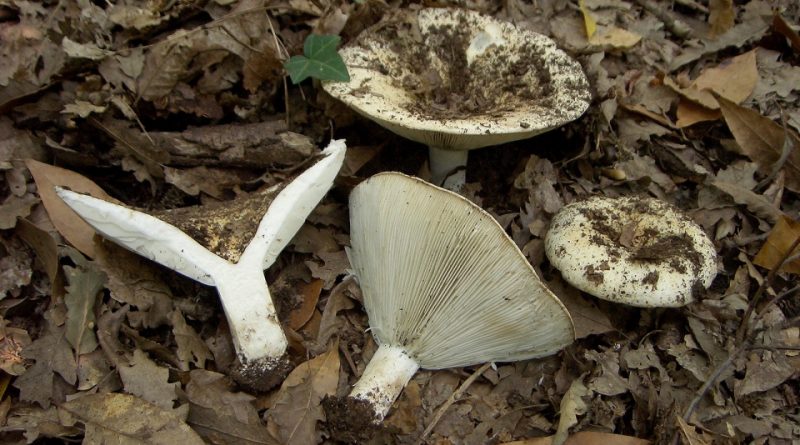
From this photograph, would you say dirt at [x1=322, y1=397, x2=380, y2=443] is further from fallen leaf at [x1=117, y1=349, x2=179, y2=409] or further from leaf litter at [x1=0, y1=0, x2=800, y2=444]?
fallen leaf at [x1=117, y1=349, x2=179, y2=409]

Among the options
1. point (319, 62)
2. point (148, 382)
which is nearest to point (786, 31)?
point (319, 62)

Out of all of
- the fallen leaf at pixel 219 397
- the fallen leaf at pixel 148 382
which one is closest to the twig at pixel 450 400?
the fallen leaf at pixel 219 397

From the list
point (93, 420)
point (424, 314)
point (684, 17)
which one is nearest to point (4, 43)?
point (93, 420)

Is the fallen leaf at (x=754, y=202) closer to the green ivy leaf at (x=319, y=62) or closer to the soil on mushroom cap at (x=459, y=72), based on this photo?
the soil on mushroom cap at (x=459, y=72)

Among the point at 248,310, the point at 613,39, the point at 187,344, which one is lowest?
the point at 187,344

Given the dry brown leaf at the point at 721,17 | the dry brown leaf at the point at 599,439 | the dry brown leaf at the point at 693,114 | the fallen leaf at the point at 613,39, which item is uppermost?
the dry brown leaf at the point at 721,17

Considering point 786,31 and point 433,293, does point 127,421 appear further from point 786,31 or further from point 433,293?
point 786,31

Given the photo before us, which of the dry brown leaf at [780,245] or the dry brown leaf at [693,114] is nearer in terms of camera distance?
the dry brown leaf at [780,245]

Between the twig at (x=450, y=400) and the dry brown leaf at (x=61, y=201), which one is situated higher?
the dry brown leaf at (x=61, y=201)
